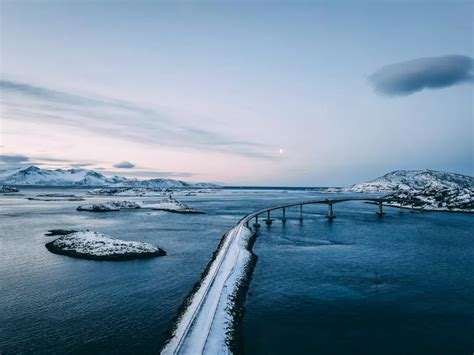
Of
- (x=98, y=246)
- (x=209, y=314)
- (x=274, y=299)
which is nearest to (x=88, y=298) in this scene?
(x=209, y=314)

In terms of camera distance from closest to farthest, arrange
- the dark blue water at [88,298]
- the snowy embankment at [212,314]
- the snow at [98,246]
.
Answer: the snowy embankment at [212,314] < the dark blue water at [88,298] < the snow at [98,246]

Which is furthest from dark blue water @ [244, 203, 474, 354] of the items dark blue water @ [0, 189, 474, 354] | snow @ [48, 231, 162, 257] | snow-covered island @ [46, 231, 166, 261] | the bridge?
snow @ [48, 231, 162, 257]

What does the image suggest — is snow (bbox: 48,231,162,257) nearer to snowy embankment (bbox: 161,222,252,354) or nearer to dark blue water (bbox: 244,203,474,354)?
snowy embankment (bbox: 161,222,252,354)

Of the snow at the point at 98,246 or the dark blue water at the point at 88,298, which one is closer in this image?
the dark blue water at the point at 88,298

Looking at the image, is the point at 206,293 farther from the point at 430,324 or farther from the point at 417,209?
the point at 417,209

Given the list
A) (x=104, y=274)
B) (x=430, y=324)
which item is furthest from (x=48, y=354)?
(x=430, y=324)

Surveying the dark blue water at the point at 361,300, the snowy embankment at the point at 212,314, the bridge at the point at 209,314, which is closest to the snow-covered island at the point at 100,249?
the bridge at the point at 209,314

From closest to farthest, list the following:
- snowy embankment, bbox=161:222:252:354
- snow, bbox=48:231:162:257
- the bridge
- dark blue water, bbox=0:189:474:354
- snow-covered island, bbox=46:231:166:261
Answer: the bridge → snowy embankment, bbox=161:222:252:354 → dark blue water, bbox=0:189:474:354 → snow-covered island, bbox=46:231:166:261 → snow, bbox=48:231:162:257

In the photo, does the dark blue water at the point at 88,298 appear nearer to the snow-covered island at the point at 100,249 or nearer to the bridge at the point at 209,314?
the snow-covered island at the point at 100,249
